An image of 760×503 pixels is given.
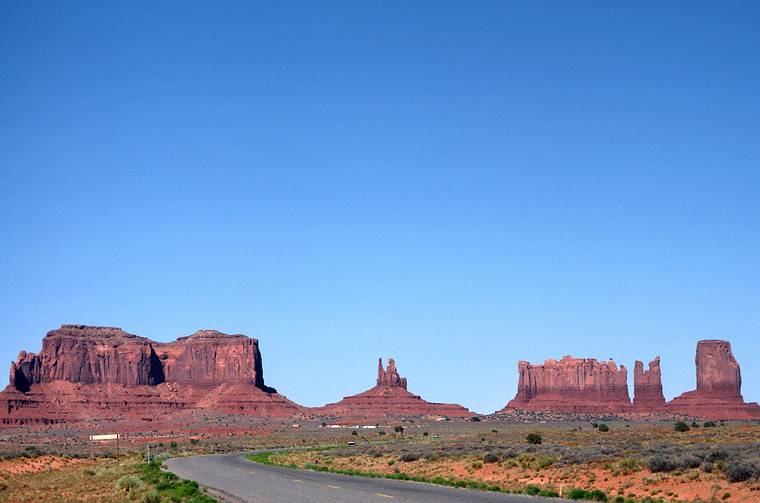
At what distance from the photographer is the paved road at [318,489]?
101 feet

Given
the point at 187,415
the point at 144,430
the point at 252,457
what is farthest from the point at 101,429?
the point at 252,457

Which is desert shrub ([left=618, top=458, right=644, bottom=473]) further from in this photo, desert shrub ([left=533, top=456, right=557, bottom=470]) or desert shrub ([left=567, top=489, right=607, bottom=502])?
desert shrub ([left=533, top=456, right=557, bottom=470])

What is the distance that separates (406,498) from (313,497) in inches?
118

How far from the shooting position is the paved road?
30859 mm

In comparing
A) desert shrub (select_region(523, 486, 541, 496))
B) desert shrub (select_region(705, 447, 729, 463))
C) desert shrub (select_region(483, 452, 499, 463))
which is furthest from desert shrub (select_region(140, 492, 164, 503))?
desert shrub (select_region(705, 447, 729, 463))

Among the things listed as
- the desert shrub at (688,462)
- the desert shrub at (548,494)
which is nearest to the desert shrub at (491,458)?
the desert shrub at (688,462)

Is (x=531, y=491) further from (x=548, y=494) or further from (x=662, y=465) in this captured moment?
(x=662, y=465)

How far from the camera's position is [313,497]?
104 ft

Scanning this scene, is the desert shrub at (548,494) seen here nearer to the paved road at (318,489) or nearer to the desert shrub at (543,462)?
the paved road at (318,489)

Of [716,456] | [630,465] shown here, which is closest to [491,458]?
[630,465]

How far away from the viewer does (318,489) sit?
3509cm

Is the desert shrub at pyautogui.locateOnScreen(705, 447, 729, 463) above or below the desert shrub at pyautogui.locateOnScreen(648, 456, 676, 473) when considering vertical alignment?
above

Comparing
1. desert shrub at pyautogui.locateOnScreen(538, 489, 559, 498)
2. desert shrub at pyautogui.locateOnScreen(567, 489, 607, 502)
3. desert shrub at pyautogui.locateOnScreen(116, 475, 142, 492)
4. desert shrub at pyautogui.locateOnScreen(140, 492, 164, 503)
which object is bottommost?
desert shrub at pyautogui.locateOnScreen(116, 475, 142, 492)

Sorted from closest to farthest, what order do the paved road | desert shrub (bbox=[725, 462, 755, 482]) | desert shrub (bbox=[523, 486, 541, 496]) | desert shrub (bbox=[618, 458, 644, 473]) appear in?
desert shrub (bbox=[725, 462, 755, 482]) < the paved road < desert shrub (bbox=[523, 486, 541, 496]) < desert shrub (bbox=[618, 458, 644, 473])
